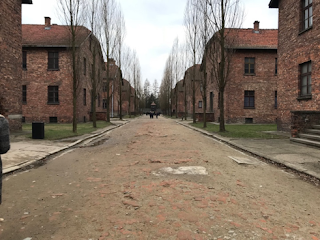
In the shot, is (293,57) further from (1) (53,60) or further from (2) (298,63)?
(1) (53,60)

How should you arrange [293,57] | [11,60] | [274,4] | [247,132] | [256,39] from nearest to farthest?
[11,60], [293,57], [247,132], [274,4], [256,39]

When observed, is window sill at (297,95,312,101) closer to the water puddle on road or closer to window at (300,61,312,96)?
window at (300,61,312,96)

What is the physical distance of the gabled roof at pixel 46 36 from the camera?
80.8 feet

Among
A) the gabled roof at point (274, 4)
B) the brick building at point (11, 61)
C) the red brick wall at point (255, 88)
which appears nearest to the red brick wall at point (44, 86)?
the brick building at point (11, 61)

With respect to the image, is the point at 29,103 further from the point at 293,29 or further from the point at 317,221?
the point at 317,221

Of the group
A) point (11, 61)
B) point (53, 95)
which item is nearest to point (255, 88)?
point (53, 95)

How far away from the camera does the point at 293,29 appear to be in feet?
49.9

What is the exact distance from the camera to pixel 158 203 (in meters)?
3.84

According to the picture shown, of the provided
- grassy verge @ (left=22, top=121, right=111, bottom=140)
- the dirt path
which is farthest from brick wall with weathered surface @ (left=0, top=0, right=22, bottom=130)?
the dirt path

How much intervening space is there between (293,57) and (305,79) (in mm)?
1675

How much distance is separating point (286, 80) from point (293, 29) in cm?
301

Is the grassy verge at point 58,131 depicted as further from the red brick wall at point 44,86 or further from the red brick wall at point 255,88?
the red brick wall at point 255,88

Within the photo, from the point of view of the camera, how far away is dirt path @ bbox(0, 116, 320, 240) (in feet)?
9.89

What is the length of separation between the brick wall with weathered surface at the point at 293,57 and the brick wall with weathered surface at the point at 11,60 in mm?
16200
